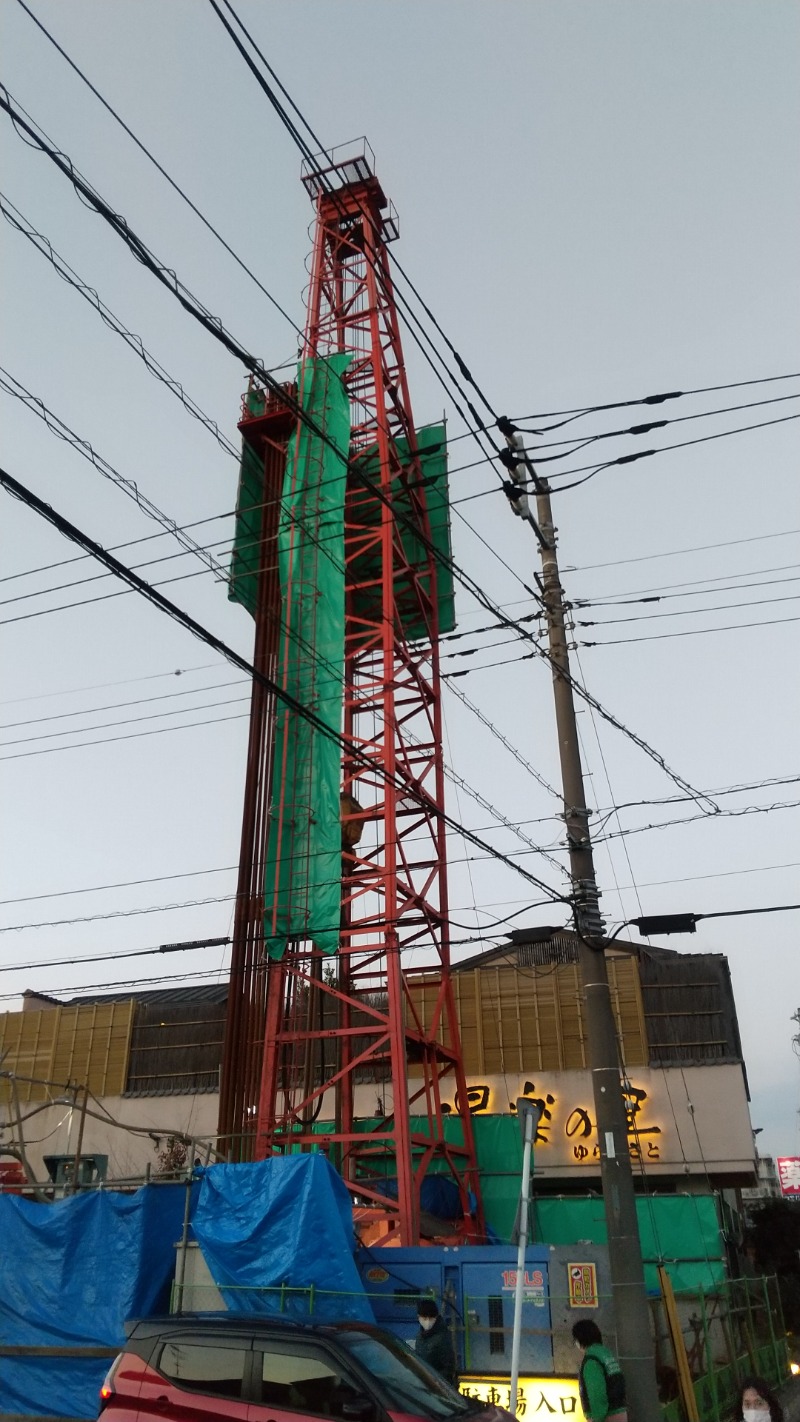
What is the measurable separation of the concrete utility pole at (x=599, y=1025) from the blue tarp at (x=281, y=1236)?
3.96m

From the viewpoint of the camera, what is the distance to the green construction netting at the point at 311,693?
20422 mm

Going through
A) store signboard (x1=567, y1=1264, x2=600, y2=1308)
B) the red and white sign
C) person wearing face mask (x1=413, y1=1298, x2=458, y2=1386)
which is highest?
the red and white sign

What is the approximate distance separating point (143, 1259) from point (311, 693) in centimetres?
1170

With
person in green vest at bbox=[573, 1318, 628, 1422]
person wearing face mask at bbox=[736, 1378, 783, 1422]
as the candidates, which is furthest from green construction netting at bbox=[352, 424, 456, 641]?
person wearing face mask at bbox=[736, 1378, 783, 1422]

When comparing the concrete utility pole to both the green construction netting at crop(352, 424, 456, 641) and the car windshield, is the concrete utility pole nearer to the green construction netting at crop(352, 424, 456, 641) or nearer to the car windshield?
the car windshield

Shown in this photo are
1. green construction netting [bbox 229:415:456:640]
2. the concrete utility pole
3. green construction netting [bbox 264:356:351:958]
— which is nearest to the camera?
the concrete utility pole

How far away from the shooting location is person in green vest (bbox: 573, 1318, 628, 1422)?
9133 millimetres

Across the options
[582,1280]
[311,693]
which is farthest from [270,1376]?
[311,693]

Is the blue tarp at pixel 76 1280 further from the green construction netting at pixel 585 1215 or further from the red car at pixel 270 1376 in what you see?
the green construction netting at pixel 585 1215

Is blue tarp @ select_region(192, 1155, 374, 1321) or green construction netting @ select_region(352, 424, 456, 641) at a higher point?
green construction netting @ select_region(352, 424, 456, 641)

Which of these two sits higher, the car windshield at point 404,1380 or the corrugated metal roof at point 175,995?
the corrugated metal roof at point 175,995

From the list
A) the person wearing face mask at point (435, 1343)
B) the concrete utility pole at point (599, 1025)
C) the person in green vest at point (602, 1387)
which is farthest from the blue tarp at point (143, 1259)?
A: the person in green vest at point (602, 1387)

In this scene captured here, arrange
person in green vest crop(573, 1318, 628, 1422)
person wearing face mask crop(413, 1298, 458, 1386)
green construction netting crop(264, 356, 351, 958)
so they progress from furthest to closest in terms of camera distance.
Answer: green construction netting crop(264, 356, 351, 958)
person wearing face mask crop(413, 1298, 458, 1386)
person in green vest crop(573, 1318, 628, 1422)

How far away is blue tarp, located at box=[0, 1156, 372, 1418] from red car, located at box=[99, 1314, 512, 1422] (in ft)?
14.4
